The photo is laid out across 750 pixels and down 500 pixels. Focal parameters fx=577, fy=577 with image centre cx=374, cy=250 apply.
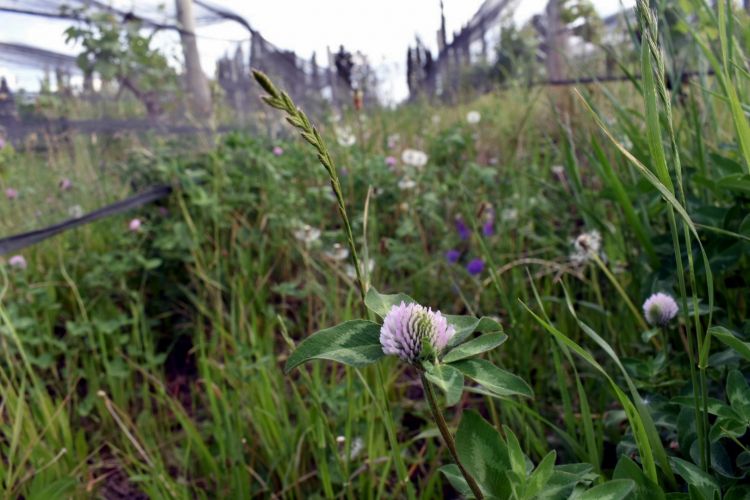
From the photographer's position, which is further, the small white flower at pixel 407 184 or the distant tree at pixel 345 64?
the distant tree at pixel 345 64

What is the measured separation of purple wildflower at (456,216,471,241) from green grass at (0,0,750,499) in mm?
44

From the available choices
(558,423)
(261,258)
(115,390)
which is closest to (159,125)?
(261,258)

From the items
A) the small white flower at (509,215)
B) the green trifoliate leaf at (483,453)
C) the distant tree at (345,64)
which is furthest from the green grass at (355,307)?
the distant tree at (345,64)

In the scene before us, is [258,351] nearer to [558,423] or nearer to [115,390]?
[115,390]

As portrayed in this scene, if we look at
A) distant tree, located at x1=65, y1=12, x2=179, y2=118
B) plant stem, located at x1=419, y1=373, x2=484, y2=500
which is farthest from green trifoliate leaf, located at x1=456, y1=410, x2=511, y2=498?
distant tree, located at x1=65, y1=12, x2=179, y2=118

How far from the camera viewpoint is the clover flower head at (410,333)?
51cm

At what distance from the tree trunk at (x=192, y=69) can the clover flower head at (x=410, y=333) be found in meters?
3.03

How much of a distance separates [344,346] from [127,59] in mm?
3011

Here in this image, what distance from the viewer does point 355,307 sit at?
171 cm

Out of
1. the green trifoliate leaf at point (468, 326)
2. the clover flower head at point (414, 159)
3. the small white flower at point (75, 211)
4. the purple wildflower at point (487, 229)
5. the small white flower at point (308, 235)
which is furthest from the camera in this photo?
the clover flower head at point (414, 159)

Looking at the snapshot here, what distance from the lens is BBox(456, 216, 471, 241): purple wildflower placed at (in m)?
2.11

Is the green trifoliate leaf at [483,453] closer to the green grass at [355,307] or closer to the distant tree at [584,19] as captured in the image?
the green grass at [355,307]

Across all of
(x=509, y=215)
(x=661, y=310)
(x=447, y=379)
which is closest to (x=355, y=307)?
(x=509, y=215)

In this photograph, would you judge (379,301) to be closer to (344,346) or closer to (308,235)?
(344,346)
